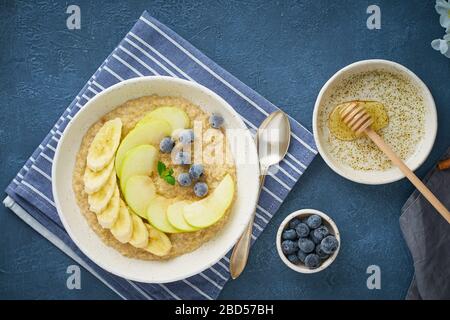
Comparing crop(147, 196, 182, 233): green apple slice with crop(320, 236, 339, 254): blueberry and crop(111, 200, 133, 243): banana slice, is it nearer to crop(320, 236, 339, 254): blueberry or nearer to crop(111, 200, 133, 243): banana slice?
crop(111, 200, 133, 243): banana slice

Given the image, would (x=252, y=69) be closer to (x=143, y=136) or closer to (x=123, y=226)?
(x=143, y=136)

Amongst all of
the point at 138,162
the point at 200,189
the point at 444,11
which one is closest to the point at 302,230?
the point at 200,189

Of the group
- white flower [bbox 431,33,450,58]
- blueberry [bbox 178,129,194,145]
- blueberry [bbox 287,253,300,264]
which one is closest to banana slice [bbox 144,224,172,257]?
blueberry [bbox 178,129,194,145]

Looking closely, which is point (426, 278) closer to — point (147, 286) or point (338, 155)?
point (338, 155)

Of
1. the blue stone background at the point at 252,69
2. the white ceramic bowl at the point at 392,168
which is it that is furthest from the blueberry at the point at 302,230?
the white ceramic bowl at the point at 392,168

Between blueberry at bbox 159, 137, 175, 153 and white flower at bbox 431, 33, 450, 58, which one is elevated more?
white flower at bbox 431, 33, 450, 58

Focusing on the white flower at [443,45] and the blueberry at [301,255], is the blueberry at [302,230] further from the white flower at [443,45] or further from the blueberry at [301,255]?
the white flower at [443,45]
